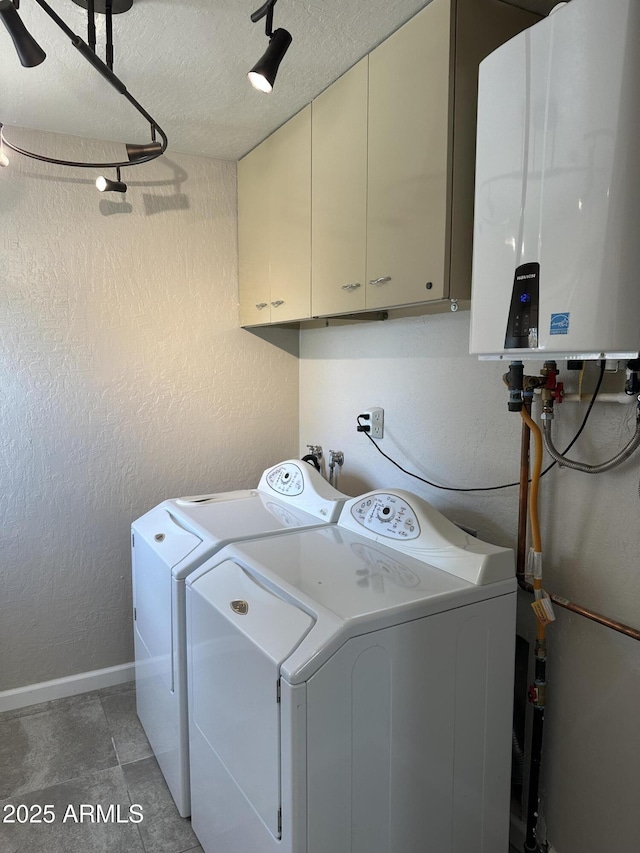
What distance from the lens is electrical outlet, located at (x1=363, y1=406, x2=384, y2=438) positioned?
223cm

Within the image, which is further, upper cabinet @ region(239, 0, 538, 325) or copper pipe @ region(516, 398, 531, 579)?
copper pipe @ region(516, 398, 531, 579)

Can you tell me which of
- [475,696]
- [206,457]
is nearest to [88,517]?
[206,457]

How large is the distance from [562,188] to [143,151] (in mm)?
1540

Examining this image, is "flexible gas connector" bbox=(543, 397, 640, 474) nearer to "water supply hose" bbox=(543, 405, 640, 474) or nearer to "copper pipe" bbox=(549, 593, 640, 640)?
"water supply hose" bbox=(543, 405, 640, 474)

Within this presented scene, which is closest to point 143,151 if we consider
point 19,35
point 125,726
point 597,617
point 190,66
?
point 190,66

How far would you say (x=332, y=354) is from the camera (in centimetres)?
257

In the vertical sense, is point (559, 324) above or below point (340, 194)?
below

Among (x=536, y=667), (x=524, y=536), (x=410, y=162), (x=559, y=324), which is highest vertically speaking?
(x=410, y=162)

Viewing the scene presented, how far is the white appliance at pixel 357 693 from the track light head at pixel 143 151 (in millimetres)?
1427

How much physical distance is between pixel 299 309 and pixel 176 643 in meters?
1.22

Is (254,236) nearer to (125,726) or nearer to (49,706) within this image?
(125,726)

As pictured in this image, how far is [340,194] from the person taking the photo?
1.83m

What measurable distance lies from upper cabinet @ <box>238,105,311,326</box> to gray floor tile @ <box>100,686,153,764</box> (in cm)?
173

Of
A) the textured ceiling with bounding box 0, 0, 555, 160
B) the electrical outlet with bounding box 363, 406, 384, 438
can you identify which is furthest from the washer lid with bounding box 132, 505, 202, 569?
the textured ceiling with bounding box 0, 0, 555, 160
